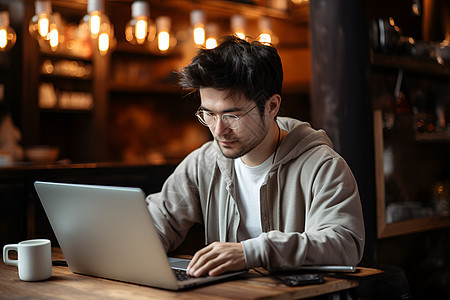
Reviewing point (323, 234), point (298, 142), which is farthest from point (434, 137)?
point (323, 234)

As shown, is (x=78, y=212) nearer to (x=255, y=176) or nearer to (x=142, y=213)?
(x=142, y=213)

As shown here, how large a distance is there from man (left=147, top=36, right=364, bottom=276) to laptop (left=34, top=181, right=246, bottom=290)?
4.8 inches

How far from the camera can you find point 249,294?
1.29 meters

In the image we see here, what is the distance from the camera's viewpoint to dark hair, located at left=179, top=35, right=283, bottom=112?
5.86 ft

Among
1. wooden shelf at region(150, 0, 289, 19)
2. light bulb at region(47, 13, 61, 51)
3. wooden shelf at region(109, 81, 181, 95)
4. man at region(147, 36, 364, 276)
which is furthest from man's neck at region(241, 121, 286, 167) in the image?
wooden shelf at region(109, 81, 181, 95)

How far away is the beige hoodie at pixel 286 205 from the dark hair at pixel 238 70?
197mm

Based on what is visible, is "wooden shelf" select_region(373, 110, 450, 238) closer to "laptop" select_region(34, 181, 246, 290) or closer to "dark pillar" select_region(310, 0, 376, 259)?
"dark pillar" select_region(310, 0, 376, 259)

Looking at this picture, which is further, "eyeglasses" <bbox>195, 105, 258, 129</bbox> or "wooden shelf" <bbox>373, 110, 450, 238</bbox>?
"wooden shelf" <bbox>373, 110, 450, 238</bbox>

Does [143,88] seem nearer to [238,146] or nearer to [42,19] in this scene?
[42,19]

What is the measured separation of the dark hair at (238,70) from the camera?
179 cm

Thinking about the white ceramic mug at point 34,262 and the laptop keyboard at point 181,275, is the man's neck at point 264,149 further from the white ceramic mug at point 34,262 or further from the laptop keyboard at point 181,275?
the white ceramic mug at point 34,262

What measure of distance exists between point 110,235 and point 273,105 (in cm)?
77

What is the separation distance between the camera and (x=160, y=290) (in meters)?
1.38

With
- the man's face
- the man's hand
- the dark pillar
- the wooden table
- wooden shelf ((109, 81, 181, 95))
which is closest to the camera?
the wooden table
